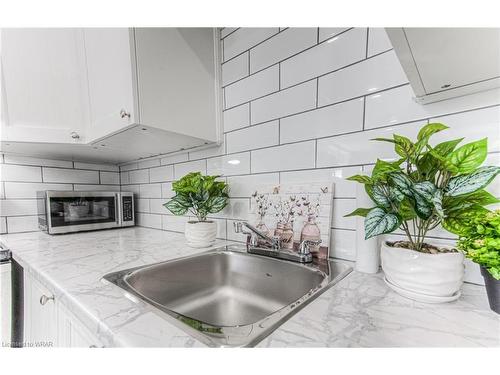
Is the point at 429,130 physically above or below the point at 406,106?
below

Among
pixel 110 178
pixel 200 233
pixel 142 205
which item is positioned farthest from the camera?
pixel 110 178

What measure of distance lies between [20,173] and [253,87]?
151 cm

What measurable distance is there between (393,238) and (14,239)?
5.82ft

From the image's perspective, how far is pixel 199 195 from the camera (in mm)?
1044

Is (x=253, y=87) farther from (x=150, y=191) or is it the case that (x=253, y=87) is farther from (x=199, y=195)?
(x=150, y=191)

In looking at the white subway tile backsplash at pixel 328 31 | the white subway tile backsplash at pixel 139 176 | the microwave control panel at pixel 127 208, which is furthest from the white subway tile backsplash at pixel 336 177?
the microwave control panel at pixel 127 208

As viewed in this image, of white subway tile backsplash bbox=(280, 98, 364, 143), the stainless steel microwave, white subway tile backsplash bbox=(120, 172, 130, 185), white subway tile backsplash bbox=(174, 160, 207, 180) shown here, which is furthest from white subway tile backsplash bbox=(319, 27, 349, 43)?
white subway tile backsplash bbox=(120, 172, 130, 185)

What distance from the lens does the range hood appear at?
411mm

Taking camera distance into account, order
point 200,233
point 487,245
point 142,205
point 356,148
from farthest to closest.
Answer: point 142,205
point 200,233
point 356,148
point 487,245

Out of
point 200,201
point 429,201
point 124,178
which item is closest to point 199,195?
point 200,201

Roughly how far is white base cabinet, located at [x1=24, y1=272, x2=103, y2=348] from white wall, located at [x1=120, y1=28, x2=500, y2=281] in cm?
70
